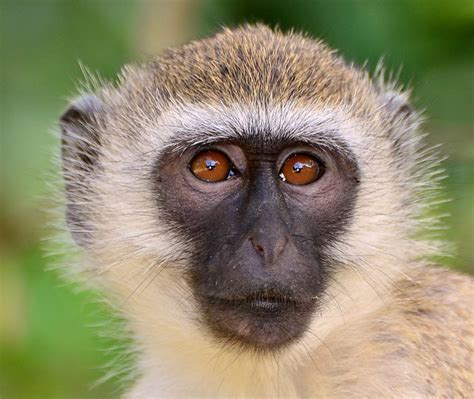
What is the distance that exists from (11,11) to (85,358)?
2.22m

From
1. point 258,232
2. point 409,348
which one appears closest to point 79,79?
point 258,232

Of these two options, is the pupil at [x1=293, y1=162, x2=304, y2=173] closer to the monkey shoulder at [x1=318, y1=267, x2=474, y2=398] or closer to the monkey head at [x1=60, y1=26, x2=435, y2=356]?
the monkey head at [x1=60, y1=26, x2=435, y2=356]

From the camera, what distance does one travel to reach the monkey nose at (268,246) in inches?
133

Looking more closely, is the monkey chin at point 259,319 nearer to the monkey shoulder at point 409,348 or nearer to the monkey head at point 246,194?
the monkey head at point 246,194

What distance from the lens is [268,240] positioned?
134 inches

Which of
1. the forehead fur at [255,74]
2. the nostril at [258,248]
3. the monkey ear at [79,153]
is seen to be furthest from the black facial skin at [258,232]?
the monkey ear at [79,153]

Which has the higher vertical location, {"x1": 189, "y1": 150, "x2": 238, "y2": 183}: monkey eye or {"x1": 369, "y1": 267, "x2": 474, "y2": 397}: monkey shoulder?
{"x1": 189, "y1": 150, "x2": 238, "y2": 183}: monkey eye

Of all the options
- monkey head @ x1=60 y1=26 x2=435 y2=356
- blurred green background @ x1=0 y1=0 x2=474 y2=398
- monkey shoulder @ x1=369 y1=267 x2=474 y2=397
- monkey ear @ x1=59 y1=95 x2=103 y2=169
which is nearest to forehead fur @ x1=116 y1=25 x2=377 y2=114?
monkey head @ x1=60 y1=26 x2=435 y2=356

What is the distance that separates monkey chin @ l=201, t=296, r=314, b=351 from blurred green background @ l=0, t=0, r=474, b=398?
3.68ft

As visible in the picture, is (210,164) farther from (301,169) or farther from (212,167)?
(301,169)

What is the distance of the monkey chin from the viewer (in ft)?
11.5

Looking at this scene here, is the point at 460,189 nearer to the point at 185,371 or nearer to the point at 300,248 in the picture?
the point at 300,248

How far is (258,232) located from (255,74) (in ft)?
2.80

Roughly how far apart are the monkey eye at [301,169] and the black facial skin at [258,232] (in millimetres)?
21
